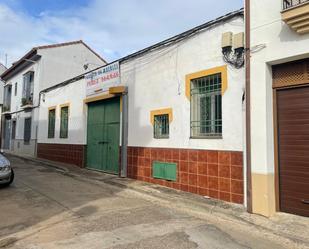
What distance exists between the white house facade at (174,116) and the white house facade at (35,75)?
289 inches

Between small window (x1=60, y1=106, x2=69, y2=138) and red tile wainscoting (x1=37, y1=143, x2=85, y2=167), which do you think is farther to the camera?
small window (x1=60, y1=106, x2=69, y2=138)

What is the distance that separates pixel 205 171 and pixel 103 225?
3.20 meters

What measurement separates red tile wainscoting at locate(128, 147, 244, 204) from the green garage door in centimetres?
229

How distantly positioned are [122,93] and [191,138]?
388cm

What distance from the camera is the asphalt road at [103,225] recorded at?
4953 mm

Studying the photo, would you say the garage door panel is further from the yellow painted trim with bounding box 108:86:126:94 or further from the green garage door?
the green garage door

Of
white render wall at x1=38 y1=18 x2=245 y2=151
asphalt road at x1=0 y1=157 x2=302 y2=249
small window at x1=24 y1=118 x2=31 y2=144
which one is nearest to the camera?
asphalt road at x1=0 y1=157 x2=302 y2=249

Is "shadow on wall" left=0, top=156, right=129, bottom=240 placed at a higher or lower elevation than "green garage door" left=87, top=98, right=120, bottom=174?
lower

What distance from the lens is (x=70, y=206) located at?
23.7ft

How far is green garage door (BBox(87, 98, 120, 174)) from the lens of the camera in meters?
12.0

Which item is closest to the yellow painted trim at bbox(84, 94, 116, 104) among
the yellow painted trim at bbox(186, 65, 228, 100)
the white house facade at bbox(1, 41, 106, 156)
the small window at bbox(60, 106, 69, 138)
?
the small window at bbox(60, 106, 69, 138)

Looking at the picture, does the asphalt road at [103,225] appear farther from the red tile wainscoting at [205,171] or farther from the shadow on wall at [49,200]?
the red tile wainscoting at [205,171]

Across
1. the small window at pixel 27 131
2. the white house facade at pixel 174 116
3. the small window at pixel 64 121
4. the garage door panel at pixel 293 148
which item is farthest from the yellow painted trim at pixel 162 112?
the small window at pixel 27 131

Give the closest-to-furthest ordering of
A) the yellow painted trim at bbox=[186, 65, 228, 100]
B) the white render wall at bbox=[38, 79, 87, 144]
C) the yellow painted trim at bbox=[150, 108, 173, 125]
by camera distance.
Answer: the yellow painted trim at bbox=[186, 65, 228, 100] < the yellow painted trim at bbox=[150, 108, 173, 125] < the white render wall at bbox=[38, 79, 87, 144]
